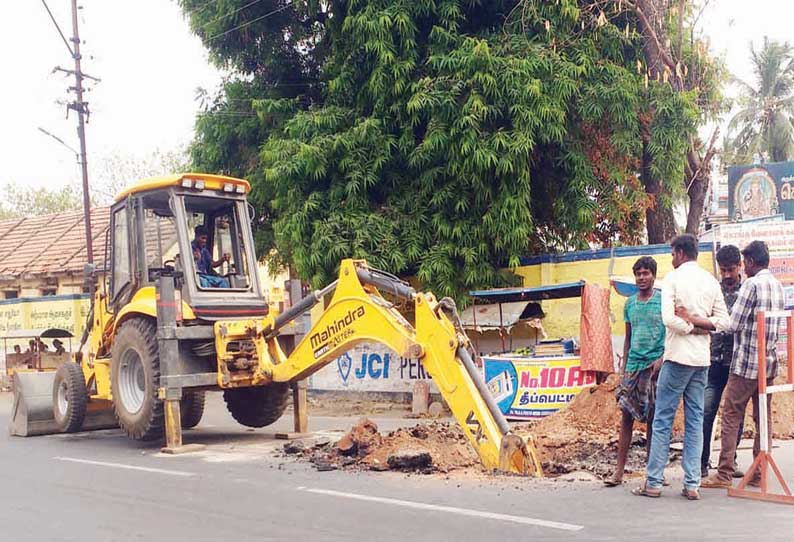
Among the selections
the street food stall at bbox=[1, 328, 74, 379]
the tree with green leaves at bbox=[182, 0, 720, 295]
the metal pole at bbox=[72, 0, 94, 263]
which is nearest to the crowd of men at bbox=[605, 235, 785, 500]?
the tree with green leaves at bbox=[182, 0, 720, 295]

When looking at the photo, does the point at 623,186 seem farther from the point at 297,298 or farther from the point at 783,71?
the point at 783,71

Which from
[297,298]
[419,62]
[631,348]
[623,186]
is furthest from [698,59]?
[631,348]

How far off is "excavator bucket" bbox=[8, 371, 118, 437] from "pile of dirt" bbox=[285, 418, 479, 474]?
4035 mm

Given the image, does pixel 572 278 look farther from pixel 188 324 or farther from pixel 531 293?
pixel 188 324

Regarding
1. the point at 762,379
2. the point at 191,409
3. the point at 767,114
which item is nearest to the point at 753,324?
the point at 762,379

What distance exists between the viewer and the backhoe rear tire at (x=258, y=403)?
11.5m

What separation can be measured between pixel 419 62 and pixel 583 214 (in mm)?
3873

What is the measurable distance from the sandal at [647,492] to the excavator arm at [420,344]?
93 centimetres

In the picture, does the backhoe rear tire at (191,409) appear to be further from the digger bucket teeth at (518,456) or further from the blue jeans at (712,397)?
the blue jeans at (712,397)

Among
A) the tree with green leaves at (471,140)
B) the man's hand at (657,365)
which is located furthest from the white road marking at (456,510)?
the tree with green leaves at (471,140)

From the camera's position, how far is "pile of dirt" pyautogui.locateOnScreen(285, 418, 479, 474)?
26.9 ft

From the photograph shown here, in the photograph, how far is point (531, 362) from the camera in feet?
39.7

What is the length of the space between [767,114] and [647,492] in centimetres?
3637

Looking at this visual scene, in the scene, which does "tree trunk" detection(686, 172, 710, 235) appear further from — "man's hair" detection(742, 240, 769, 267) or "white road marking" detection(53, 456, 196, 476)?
"white road marking" detection(53, 456, 196, 476)
